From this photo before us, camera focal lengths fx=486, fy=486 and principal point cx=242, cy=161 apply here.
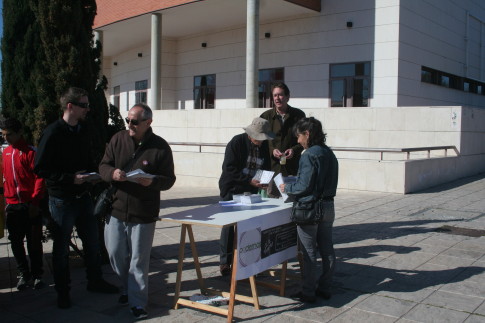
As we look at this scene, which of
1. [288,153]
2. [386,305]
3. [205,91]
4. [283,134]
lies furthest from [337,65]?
[386,305]

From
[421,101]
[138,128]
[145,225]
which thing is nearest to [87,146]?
[138,128]

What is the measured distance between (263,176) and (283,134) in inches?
34.8

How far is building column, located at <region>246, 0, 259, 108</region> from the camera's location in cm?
1694

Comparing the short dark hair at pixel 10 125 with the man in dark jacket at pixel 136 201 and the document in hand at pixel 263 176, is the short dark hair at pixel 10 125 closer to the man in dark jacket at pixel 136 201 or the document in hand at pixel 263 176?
the man in dark jacket at pixel 136 201

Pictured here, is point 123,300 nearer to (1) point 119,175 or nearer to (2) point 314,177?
(1) point 119,175

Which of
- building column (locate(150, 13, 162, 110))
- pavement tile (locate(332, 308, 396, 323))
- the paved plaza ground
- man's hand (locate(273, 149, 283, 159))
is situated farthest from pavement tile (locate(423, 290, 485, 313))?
building column (locate(150, 13, 162, 110))

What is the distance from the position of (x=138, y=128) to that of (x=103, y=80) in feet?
7.68

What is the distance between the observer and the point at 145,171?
4164 mm

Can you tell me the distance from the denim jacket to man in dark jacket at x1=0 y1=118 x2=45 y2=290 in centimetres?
253

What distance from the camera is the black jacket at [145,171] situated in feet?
13.6

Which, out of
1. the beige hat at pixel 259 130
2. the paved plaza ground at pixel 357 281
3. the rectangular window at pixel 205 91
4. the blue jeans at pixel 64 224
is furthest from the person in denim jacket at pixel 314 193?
the rectangular window at pixel 205 91

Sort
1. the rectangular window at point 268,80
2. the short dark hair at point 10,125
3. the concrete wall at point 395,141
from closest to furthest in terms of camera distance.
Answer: the short dark hair at point 10,125 < the concrete wall at point 395,141 < the rectangular window at point 268,80

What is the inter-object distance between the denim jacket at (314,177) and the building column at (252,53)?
43.0ft

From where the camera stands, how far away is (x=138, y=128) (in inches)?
166
